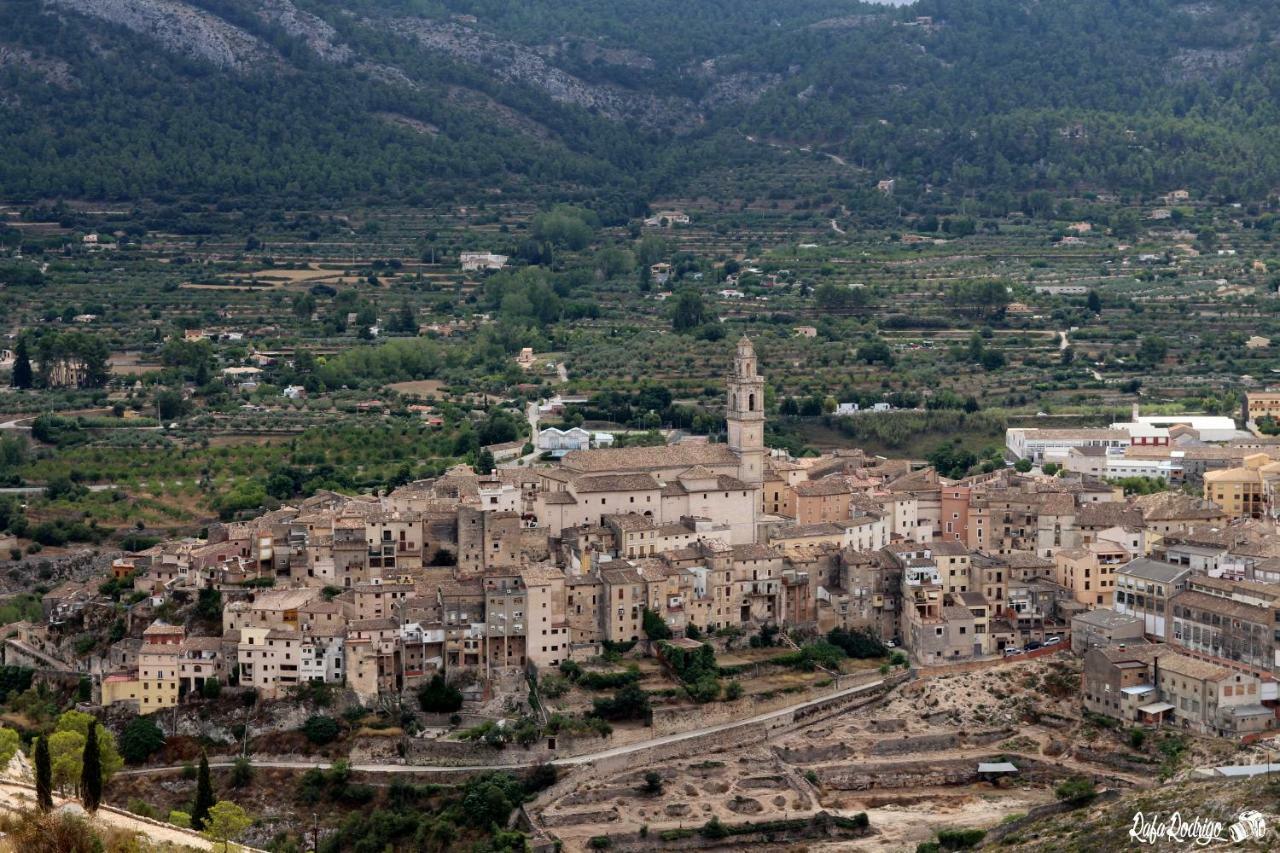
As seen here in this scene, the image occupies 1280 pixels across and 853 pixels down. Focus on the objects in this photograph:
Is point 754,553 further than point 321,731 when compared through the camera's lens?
Yes

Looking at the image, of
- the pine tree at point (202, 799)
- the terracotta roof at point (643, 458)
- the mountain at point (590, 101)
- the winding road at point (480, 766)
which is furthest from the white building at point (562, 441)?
the mountain at point (590, 101)

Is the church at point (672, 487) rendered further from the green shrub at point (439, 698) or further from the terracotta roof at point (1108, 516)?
the terracotta roof at point (1108, 516)

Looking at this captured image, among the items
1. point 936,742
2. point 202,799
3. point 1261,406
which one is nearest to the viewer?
point 202,799

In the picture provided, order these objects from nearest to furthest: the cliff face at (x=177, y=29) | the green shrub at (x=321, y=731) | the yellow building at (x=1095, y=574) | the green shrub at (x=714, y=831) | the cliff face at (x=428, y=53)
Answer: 1. the green shrub at (x=714, y=831)
2. the green shrub at (x=321, y=731)
3. the yellow building at (x=1095, y=574)
4. the cliff face at (x=177, y=29)
5. the cliff face at (x=428, y=53)

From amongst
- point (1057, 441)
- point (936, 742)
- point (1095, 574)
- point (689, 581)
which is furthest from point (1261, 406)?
point (689, 581)

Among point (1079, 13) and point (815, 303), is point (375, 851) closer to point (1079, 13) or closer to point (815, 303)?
point (815, 303)

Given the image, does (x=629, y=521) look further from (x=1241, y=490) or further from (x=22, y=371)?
(x=22, y=371)
